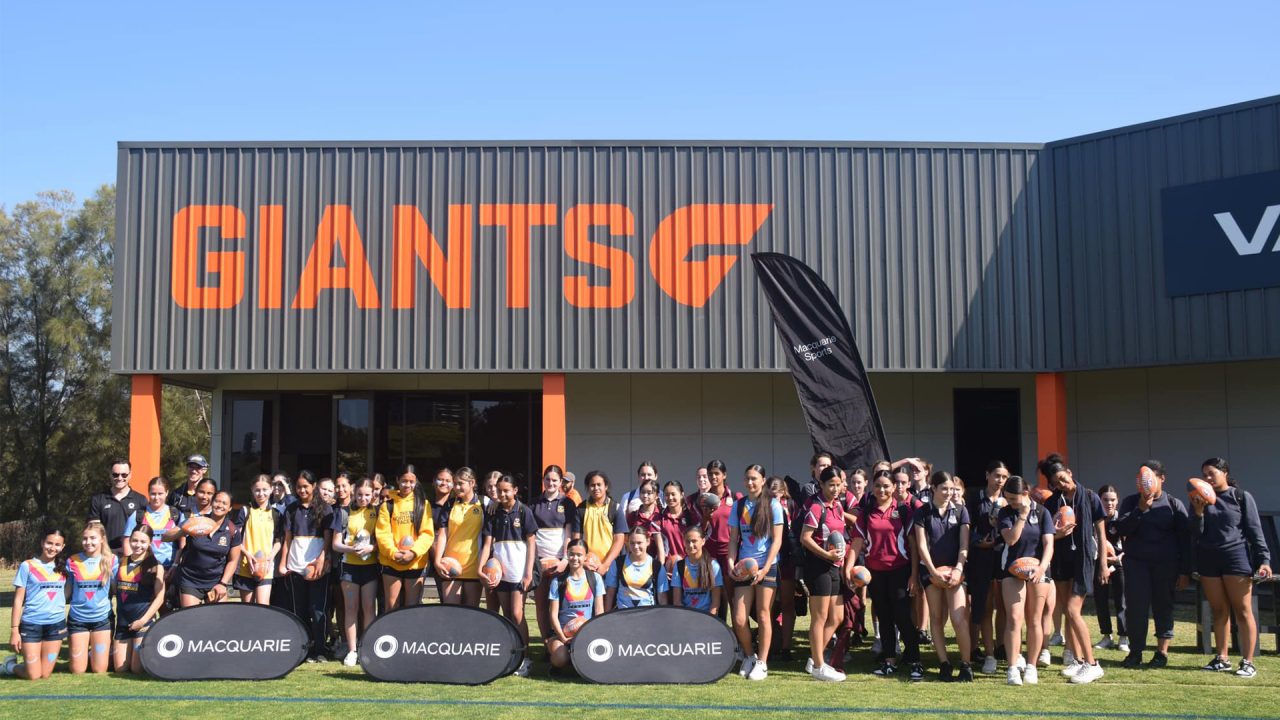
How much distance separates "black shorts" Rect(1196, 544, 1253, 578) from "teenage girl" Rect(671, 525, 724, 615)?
12.2ft

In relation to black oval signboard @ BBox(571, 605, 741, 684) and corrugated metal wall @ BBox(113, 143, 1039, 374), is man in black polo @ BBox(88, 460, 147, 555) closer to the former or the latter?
black oval signboard @ BBox(571, 605, 741, 684)

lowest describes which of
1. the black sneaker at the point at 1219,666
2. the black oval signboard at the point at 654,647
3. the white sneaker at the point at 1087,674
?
the black sneaker at the point at 1219,666

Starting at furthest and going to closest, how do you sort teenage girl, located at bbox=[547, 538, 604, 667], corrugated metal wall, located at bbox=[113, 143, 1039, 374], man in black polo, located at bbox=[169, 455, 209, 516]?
corrugated metal wall, located at bbox=[113, 143, 1039, 374]
man in black polo, located at bbox=[169, 455, 209, 516]
teenage girl, located at bbox=[547, 538, 604, 667]

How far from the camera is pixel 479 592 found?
882 cm

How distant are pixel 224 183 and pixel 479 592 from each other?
8.40 m

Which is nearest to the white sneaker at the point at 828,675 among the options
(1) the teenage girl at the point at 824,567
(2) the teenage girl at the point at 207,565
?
(1) the teenage girl at the point at 824,567

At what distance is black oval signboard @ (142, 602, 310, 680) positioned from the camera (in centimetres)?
783

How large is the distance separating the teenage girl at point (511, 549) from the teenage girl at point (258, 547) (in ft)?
5.76

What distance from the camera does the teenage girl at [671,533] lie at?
8.64m

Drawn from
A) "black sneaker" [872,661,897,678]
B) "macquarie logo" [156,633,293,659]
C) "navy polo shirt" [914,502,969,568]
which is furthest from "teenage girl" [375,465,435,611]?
"navy polo shirt" [914,502,969,568]

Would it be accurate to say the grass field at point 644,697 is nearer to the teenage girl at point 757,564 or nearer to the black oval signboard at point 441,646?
the black oval signboard at point 441,646

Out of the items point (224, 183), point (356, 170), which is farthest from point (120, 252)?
point (356, 170)

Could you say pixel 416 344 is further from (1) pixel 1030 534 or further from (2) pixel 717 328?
(1) pixel 1030 534

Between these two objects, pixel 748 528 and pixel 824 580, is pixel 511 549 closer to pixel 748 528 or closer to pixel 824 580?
pixel 748 528
